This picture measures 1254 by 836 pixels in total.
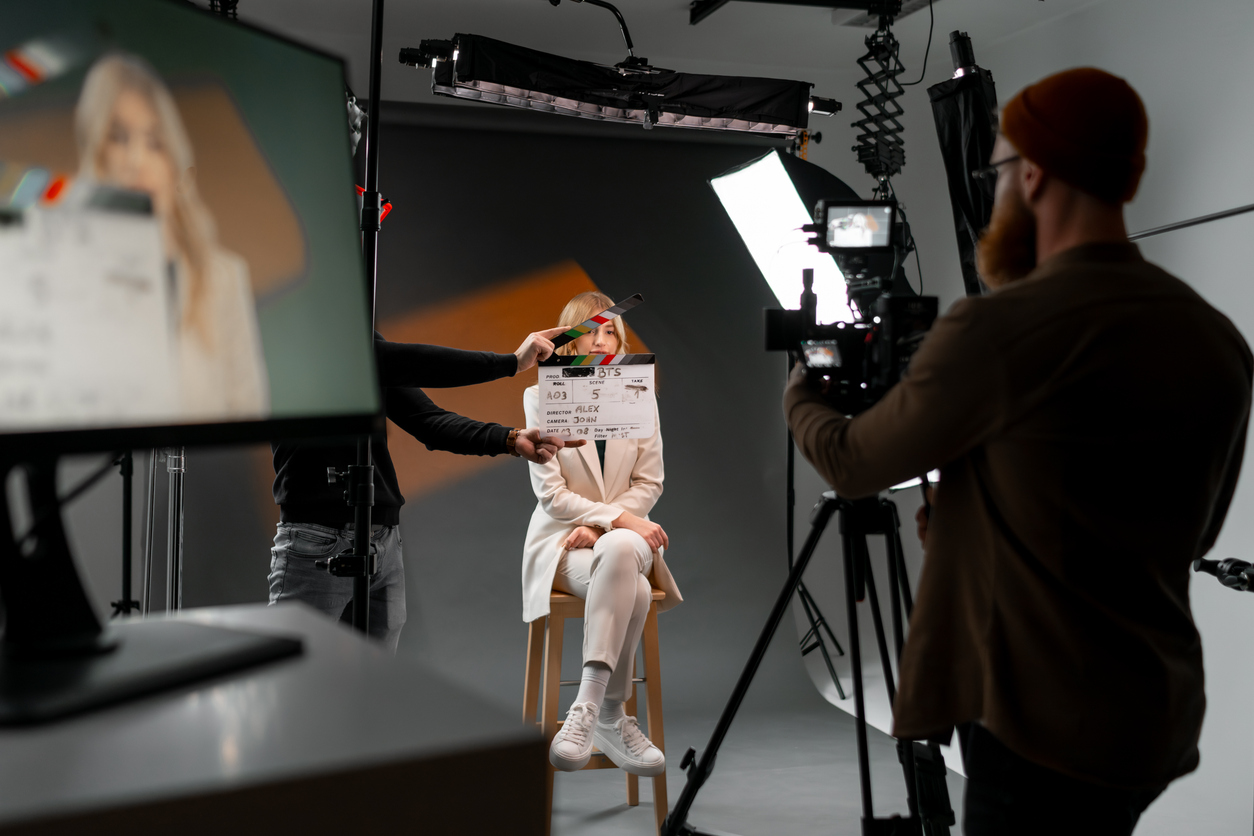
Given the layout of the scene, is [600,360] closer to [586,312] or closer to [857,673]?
[586,312]

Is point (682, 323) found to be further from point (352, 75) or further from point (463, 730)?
point (463, 730)

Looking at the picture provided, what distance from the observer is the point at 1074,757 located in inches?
36.2

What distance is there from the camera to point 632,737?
7.88ft

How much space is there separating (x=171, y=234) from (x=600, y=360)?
1.68 metres

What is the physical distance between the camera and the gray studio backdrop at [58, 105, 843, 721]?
350 centimetres

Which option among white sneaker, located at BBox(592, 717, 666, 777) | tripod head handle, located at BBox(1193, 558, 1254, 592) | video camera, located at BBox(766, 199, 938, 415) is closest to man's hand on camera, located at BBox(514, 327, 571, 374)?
video camera, located at BBox(766, 199, 938, 415)

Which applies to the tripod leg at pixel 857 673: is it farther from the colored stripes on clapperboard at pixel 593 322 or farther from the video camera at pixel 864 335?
the colored stripes on clapperboard at pixel 593 322

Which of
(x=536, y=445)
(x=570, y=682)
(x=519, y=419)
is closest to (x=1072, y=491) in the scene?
(x=536, y=445)

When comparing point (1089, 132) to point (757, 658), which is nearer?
point (1089, 132)

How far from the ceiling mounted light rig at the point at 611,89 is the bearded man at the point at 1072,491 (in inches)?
73.0

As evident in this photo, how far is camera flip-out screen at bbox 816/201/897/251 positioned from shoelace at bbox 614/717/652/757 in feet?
4.82

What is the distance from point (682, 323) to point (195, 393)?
3.34 meters

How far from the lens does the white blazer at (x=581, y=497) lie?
259cm

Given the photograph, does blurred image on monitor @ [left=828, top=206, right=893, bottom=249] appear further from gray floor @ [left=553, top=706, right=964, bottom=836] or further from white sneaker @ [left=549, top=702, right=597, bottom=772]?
gray floor @ [left=553, top=706, right=964, bottom=836]
